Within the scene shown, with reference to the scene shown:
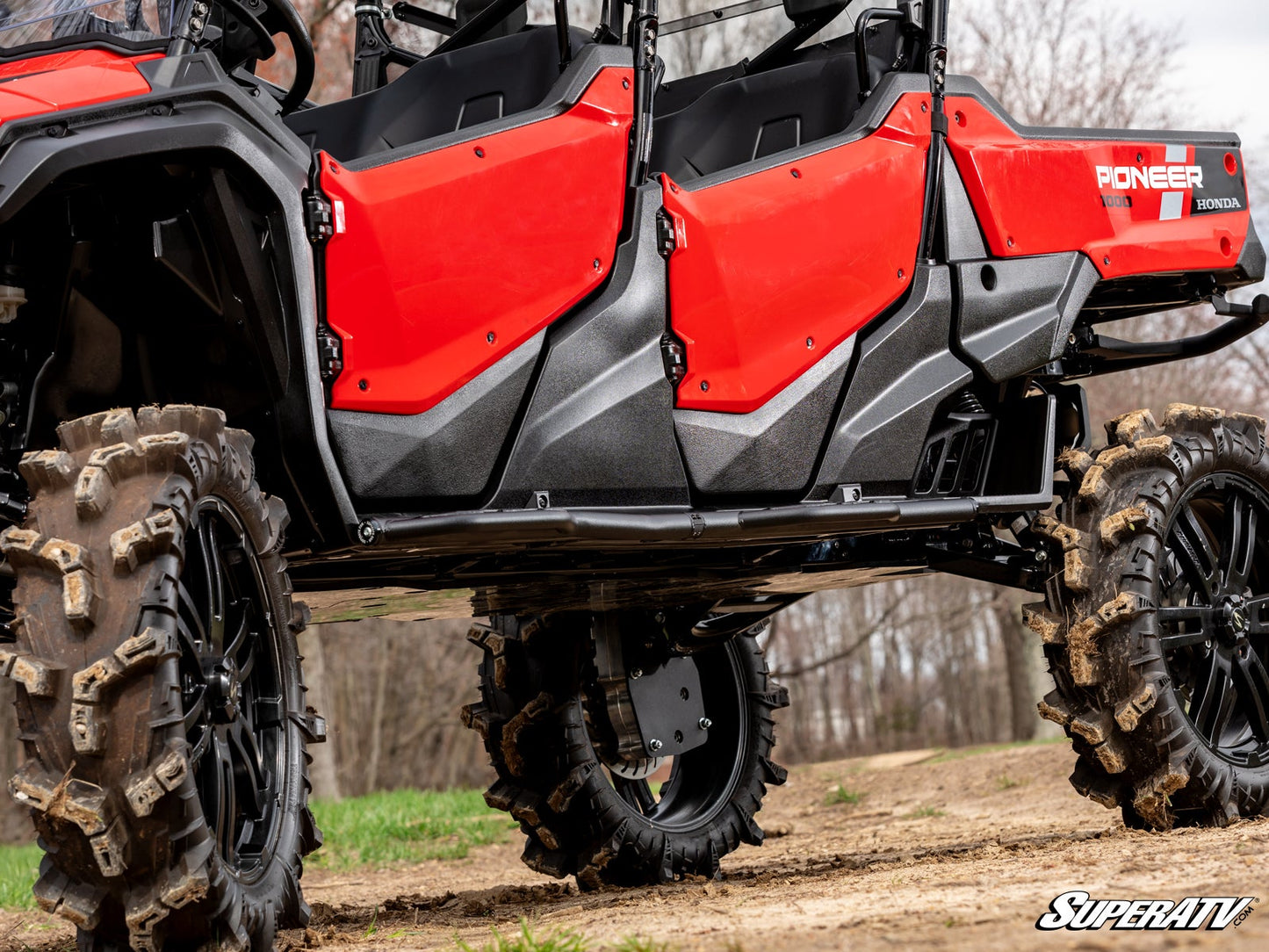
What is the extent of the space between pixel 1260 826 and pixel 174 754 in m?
3.62

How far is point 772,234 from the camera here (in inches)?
184

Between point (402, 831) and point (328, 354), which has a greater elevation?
point (328, 354)

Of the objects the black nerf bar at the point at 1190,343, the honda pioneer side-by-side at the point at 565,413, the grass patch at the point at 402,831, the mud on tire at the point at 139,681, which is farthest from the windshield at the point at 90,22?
the grass patch at the point at 402,831

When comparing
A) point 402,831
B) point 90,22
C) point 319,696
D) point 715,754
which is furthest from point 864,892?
point 319,696

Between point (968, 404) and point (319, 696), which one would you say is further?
point (319, 696)

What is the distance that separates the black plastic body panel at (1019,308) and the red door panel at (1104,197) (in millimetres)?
59

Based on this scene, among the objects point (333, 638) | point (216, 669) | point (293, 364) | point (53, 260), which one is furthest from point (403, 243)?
point (333, 638)

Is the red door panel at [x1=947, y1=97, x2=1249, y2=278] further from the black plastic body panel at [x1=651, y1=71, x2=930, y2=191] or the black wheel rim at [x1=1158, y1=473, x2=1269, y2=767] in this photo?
the black wheel rim at [x1=1158, y1=473, x2=1269, y2=767]

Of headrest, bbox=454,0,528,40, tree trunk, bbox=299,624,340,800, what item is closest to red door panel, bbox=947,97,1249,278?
headrest, bbox=454,0,528,40

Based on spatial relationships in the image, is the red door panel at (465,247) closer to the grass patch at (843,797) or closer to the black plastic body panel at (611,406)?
the black plastic body panel at (611,406)

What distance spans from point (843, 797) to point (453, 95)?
7.94 metres

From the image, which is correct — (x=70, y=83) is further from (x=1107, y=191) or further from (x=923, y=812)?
(x=923, y=812)

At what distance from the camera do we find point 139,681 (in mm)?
3096

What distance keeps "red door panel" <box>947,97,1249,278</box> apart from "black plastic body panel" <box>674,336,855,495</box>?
85cm
